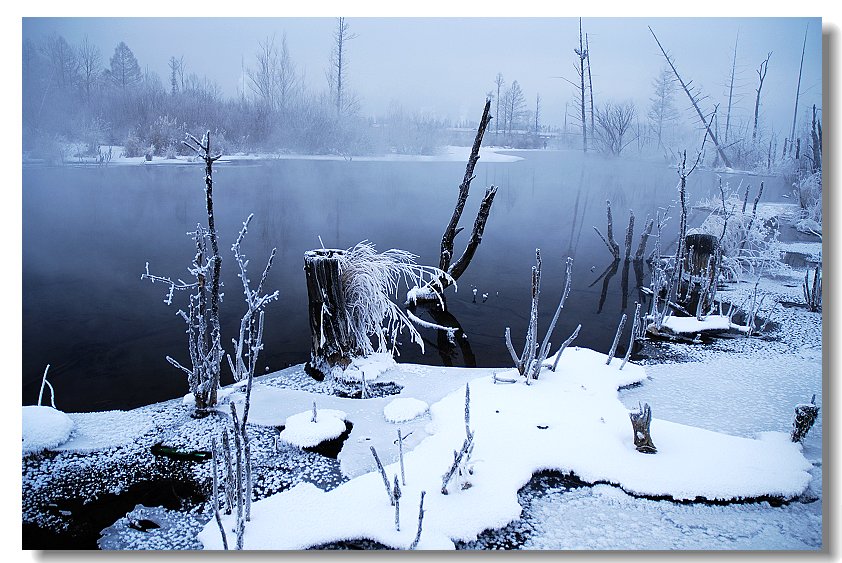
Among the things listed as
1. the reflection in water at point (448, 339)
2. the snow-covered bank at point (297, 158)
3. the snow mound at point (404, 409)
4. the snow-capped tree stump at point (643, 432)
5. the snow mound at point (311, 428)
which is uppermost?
the snow-covered bank at point (297, 158)

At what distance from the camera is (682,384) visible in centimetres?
335

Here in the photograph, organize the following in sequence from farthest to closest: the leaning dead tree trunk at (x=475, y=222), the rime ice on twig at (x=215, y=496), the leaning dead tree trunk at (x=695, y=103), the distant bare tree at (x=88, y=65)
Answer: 1. the leaning dead tree trunk at (x=475, y=222)
2. the leaning dead tree trunk at (x=695, y=103)
3. the distant bare tree at (x=88, y=65)
4. the rime ice on twig at (x=215, y=496)

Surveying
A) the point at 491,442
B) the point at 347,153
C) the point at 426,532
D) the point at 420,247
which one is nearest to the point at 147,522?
the point at 426,532

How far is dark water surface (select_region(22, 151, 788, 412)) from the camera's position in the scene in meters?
3.39

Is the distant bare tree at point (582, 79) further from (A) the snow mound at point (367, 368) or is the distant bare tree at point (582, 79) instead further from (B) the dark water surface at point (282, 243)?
(A) the snow mound at point (367, 368)

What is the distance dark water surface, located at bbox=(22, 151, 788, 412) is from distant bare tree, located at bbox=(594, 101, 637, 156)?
0.21 metres

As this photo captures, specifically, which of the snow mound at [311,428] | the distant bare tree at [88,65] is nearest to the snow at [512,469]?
the snow mound at [311,428]

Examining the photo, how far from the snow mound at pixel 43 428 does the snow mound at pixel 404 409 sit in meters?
1.43

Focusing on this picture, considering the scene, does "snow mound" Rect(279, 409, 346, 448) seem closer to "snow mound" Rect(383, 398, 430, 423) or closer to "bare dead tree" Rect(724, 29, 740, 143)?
"snow mound" Rect(383, 398, 430, 423)

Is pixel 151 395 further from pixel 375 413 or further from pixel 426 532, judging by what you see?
pixel 426 532

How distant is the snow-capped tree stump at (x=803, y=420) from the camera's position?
2.61m

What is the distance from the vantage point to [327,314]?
3516mm

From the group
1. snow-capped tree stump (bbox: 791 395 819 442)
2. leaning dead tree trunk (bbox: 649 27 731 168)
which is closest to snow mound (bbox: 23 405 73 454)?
snow-capped tree stump (bbox: 791 395 819 442)

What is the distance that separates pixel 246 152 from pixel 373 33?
1222 mm
